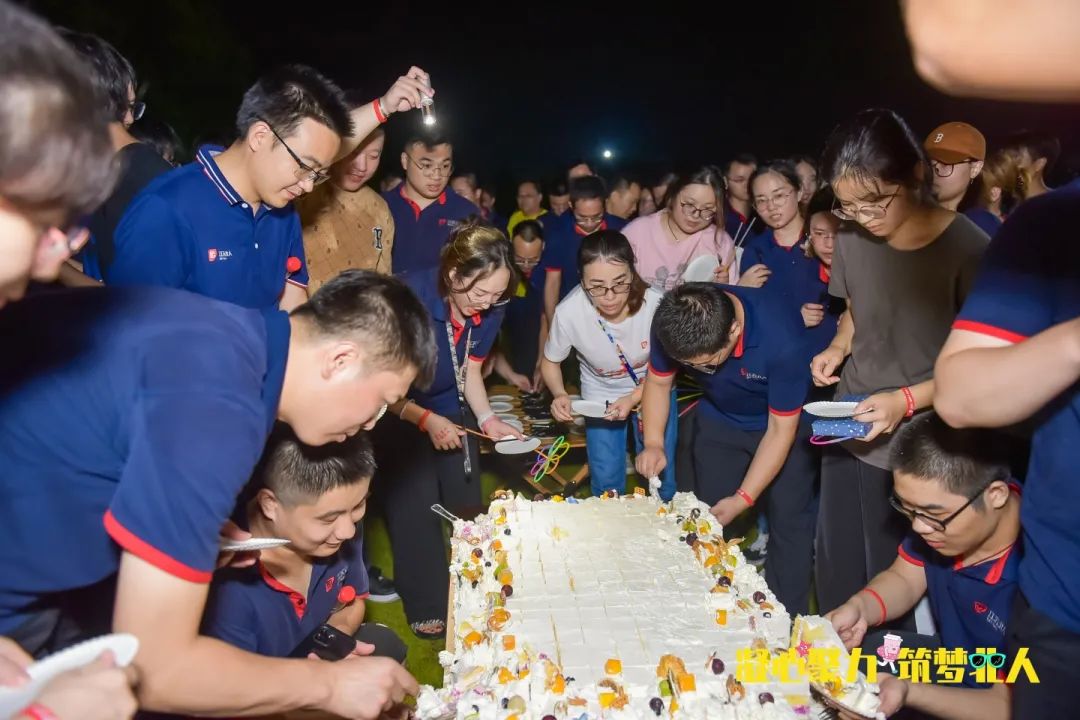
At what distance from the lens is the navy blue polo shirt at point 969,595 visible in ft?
6.71

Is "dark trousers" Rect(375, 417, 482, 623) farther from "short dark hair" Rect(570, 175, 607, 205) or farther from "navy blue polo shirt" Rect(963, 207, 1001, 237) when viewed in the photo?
"short dark hair" Rect(570, 175, 607, 205)

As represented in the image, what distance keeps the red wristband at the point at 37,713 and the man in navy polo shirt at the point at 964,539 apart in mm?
1883

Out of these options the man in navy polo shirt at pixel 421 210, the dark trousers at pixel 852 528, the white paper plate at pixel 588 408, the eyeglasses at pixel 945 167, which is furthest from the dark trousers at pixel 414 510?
the eyeglasses at pixel 945 167

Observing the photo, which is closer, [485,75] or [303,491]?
[303,491]

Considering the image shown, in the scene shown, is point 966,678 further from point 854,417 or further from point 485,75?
point 485,75

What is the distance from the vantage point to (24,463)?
51.7 inches

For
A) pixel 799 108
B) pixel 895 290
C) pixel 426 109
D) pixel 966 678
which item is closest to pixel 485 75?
pixel 799 108

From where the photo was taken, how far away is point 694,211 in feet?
14.4

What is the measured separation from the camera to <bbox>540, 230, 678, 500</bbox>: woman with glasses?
3.51 meters

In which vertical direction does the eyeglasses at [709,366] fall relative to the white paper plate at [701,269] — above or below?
below

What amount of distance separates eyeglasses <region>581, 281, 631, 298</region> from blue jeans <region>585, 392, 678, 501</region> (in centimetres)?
70

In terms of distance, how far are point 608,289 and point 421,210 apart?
1443mm

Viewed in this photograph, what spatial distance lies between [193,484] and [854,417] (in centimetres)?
216

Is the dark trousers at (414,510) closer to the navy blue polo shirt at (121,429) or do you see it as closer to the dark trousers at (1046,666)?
the navy blue polo shirt at (121,429)
